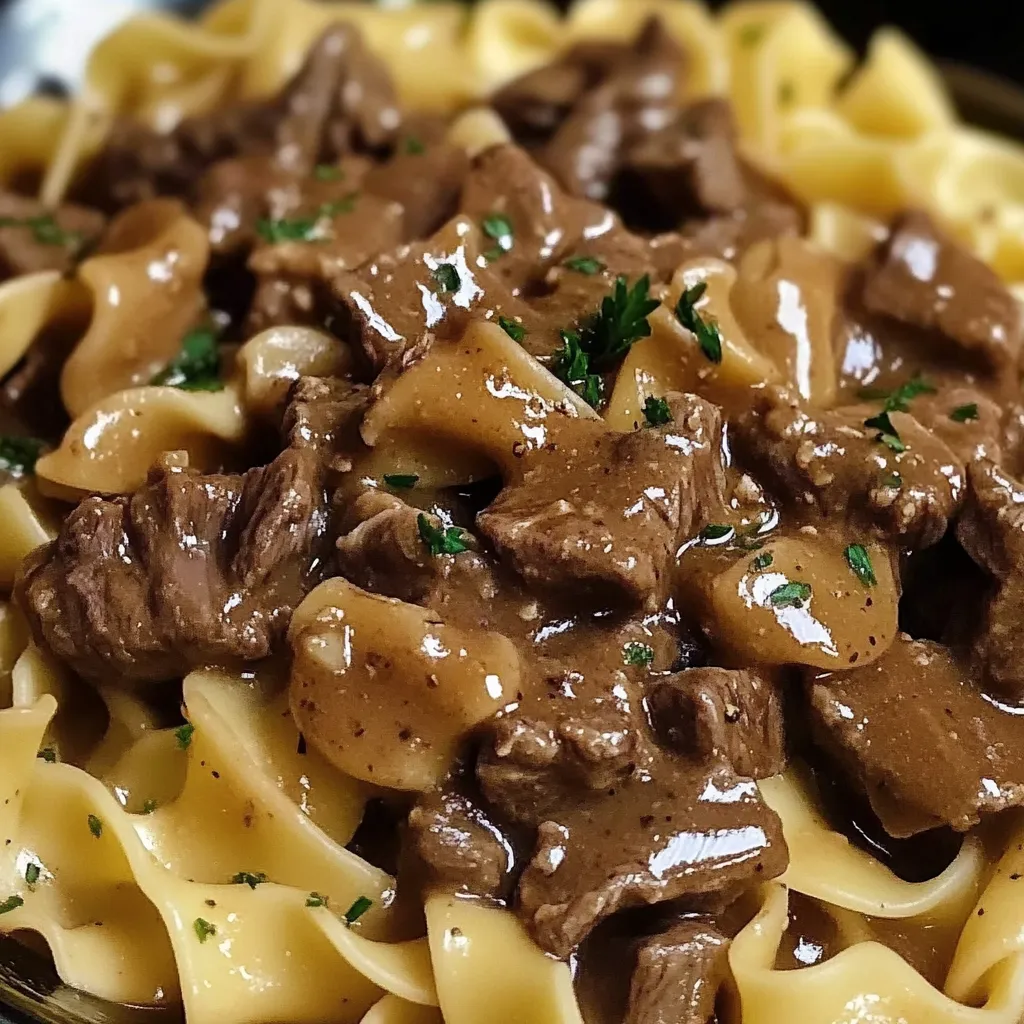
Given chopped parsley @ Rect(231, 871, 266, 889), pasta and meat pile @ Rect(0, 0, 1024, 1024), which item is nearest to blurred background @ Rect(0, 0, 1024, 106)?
pasta and meat pile @ Rect(0, 0, 1024, 1024)

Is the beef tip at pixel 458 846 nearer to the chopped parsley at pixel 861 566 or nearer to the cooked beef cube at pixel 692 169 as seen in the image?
the chopped parsley at pixel 861 566

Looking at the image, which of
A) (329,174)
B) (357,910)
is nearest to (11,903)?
(357,910)

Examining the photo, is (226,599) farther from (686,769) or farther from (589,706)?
(686,769)

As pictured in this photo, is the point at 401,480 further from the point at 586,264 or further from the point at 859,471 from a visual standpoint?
the point at 859,471

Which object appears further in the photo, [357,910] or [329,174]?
[329,174]

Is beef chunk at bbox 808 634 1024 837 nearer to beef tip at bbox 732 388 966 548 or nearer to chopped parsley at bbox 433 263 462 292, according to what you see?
beef tip at bbox 732 388 966 548
